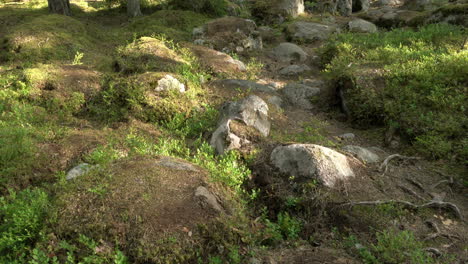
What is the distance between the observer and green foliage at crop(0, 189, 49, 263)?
3.49 meters

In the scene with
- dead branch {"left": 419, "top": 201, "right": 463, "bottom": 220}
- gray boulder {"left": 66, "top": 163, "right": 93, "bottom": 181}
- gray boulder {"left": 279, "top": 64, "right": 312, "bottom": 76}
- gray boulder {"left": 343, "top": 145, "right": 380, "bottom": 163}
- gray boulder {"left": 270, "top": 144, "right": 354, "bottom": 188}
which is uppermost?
gray boulder {"left": 279, "top": 64, "right": 312, "bottom": 76}

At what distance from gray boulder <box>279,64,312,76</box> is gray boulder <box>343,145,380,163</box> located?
5.34 m

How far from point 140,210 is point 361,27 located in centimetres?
1488

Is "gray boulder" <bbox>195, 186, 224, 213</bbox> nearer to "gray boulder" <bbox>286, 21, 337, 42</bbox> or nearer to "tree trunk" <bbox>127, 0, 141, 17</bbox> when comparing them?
"gray boulder" <bbox>286, 21, 337, 42</bbox>

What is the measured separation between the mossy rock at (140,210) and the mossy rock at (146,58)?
4.77 metres

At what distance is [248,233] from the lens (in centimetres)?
409

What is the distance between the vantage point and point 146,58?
9219 mm

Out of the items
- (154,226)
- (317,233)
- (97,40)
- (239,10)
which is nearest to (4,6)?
(97,40)

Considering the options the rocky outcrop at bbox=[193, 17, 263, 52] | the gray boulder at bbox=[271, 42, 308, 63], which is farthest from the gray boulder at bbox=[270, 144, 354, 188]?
the rocky outcrop at bbox=[193, 17, 263, 52]

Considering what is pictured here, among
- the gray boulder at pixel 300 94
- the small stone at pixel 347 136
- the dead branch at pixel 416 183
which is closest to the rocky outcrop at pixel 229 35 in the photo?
the gray boulder at pixel 300 94

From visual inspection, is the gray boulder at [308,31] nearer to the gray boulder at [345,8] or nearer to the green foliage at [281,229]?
the gray boulder at [345,8]

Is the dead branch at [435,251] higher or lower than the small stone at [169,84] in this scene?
lower

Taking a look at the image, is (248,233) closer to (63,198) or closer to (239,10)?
(63,198)

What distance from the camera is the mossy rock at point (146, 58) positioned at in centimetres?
873
